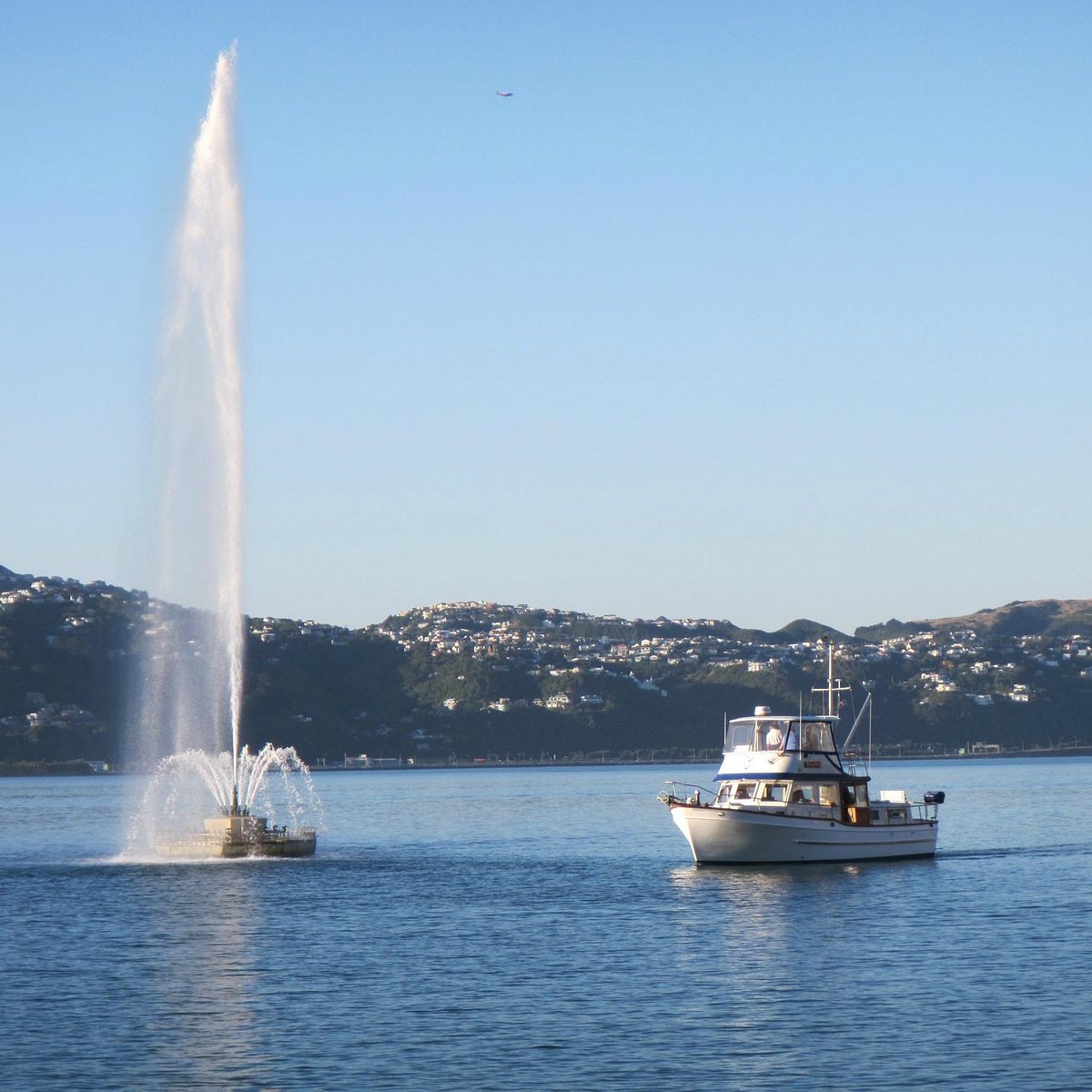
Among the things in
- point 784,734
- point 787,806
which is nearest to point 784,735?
point 784,734

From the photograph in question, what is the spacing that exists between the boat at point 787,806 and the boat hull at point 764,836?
0.04 metres

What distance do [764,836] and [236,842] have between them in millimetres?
24726

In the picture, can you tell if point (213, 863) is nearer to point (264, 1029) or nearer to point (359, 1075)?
point (264, 1029)

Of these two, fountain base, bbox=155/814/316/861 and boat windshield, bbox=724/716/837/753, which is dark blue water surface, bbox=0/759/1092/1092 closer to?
fountain base, bbox=155/814/316/861

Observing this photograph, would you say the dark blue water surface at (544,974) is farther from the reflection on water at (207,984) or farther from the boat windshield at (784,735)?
the boat windshield at (784,735)

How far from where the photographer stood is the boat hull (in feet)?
257

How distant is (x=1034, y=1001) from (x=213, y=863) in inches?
1910

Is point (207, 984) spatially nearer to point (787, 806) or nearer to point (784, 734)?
point (787, 806)

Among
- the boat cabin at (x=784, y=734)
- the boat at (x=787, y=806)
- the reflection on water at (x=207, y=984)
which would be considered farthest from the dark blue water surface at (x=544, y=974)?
the boat cabin at (x=784, y=734)

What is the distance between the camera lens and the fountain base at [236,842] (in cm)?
8256

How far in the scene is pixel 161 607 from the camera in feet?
275

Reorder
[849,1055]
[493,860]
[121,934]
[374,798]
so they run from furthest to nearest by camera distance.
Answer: [374,798]
[493,860]
[121,934]
[849,1055]

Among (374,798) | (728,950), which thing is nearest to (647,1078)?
(728,950)

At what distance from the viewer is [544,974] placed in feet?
165
